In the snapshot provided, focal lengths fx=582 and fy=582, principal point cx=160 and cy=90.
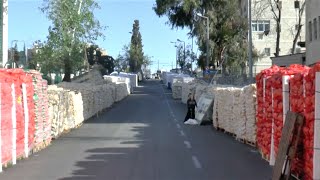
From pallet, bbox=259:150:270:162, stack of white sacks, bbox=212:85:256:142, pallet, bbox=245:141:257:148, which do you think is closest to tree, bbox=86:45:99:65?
stack of white sacks, bbox=212:85:256:142

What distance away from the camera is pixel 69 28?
4522 cm

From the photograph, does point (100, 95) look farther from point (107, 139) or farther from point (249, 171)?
point (249, 171)

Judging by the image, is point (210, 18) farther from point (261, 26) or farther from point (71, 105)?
point (71, 105)

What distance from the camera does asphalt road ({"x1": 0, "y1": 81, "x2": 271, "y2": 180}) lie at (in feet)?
39.4

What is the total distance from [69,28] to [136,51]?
101407mm

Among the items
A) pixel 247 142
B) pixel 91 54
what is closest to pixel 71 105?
pixel 247 142

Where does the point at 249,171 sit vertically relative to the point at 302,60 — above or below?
below

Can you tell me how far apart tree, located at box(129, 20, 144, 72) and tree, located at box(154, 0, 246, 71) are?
257ft

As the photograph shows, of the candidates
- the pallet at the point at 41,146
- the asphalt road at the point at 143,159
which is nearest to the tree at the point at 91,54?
the asphalt road at the point at 143,159

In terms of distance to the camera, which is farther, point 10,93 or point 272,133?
point 10,93

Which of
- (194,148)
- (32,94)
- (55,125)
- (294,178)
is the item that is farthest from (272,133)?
(55,125)

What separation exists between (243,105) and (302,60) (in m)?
33.0

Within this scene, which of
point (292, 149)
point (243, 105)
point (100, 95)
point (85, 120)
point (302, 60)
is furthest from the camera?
point (302, 60)

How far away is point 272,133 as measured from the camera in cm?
1284
